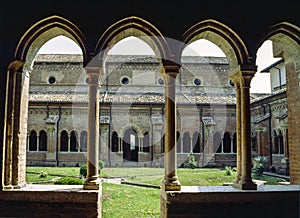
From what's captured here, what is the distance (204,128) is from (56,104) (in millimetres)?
12066

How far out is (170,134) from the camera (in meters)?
6.45

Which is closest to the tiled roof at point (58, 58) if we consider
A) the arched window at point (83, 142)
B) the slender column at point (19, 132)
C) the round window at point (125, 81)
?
the round window at point (125, 81)

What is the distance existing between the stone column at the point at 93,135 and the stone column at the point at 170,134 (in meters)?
1.46

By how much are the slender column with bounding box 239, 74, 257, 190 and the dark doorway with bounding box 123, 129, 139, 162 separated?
18742 mm

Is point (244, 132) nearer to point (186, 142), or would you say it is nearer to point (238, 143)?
point (238, 143)

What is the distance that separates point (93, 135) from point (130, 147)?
19.2 metres

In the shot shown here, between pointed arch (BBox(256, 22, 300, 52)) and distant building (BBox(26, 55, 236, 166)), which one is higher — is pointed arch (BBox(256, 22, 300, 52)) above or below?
above

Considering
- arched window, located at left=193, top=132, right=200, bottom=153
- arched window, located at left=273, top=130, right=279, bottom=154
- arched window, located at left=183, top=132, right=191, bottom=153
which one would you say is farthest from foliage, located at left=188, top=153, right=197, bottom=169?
arched window, located at left=273, top=130, right=279, bottom=154

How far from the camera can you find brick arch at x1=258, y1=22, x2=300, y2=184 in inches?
261

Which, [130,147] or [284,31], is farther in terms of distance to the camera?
[130,147]

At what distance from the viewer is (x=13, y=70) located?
648cm

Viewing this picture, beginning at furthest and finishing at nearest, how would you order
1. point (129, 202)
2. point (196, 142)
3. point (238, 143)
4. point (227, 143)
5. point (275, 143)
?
1. point (227, 143)
2. point (196, 142)
3. point (275, 143)
4. point (129, 202)
5. point (238, 143)

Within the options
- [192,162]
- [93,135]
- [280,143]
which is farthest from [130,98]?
[93,135]

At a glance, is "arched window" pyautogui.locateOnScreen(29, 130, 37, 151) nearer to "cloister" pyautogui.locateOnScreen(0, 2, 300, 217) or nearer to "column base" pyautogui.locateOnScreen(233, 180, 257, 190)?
"cloister" pyautogui.locateOnScreen(0, 2, 300, 217)
